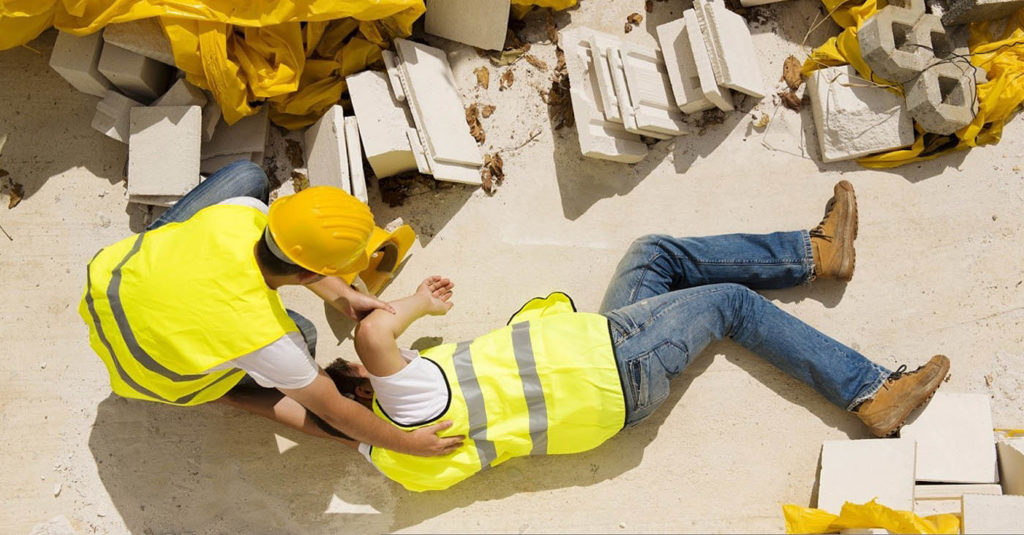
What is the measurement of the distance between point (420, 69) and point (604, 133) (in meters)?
0.90

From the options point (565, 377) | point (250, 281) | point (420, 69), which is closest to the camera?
point (250, 281)

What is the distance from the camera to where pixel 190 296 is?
2602 millimetres

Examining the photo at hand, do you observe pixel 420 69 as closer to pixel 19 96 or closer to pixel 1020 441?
pixel 19 96

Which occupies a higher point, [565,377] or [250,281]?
[250,281]

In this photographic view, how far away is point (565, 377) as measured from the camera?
3.02 meters

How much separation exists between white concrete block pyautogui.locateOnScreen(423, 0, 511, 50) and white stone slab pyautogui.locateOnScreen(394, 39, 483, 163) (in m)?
0.13

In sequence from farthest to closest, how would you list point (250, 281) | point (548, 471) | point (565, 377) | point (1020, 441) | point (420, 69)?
1. point (420, 69)
2. point (548, 471)
3. point (1020, 441)
4. point (565, 377)
5. point (250, 281)

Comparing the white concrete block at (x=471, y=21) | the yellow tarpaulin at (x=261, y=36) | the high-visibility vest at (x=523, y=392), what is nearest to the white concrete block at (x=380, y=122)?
the yellow tarpaulin at (x=261, y=36)

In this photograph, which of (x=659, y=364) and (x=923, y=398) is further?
(x=923, y=398)

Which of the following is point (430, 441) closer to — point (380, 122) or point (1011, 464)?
point (380, 122)

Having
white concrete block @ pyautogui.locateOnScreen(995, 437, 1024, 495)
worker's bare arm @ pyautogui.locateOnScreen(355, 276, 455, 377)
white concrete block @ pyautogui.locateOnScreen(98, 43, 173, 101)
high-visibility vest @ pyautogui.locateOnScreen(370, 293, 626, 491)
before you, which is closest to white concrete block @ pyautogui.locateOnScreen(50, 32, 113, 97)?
white concrete block @ pyautogui.locateOnScreen(98, 43, 173, 101)

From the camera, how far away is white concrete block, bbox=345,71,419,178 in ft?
11.7

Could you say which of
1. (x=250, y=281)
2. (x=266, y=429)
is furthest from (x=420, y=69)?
(x=266, y=429)

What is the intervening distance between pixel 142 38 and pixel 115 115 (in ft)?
1.26
